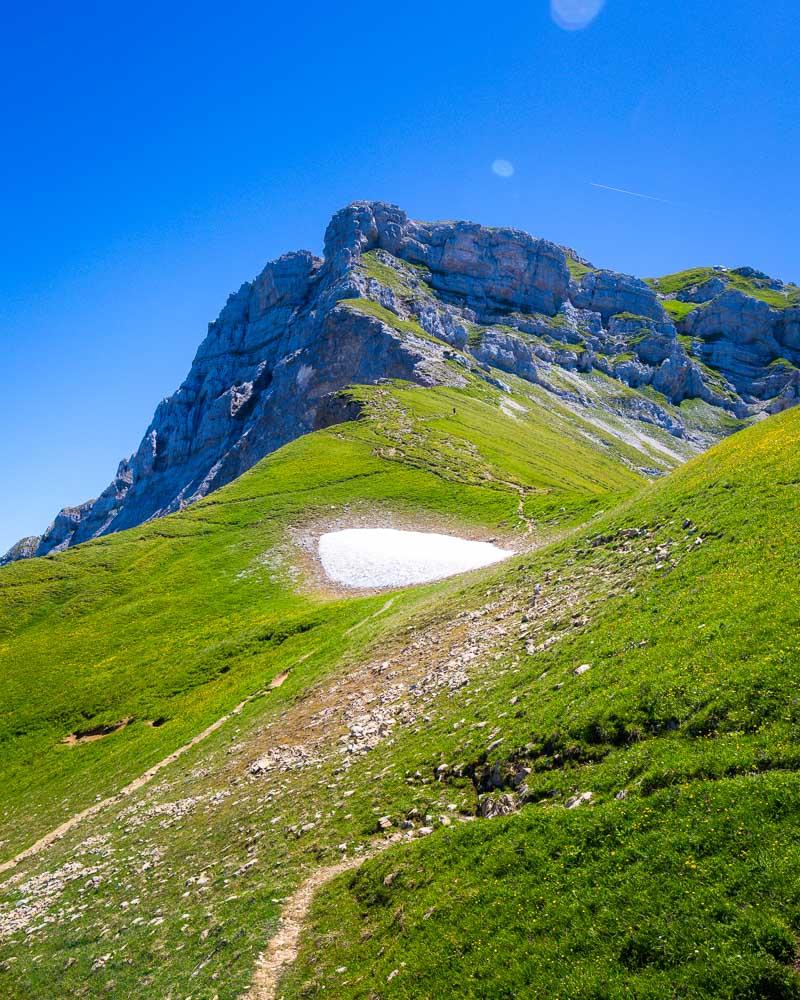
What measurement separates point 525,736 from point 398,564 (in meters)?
40.2

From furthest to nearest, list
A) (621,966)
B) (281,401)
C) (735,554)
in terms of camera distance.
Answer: (281,401)
(735,554)
(621,966)

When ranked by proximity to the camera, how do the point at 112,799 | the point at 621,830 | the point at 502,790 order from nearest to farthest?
1. the point at 621,830
2. the point at 502,790
3. the point at 112,799

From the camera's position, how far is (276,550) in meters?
62.9

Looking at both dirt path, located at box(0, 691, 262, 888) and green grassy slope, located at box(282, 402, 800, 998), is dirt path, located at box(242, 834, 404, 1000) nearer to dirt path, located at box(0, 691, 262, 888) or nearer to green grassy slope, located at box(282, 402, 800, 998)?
green grassy slope, located at box(282, 402, 800, 998)

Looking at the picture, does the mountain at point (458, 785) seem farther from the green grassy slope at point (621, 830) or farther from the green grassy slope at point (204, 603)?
the green grassy slope at point (204, 603)

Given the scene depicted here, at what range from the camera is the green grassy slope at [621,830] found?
873cm

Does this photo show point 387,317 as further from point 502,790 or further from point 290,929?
point 290,929

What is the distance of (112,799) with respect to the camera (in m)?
26.7

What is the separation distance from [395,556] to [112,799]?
34764mm

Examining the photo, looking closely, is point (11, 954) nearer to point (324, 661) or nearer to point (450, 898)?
point (450, 898)

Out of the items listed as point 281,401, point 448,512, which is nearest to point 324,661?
point 448,512

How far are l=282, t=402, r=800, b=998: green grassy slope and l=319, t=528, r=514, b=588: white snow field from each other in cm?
3112

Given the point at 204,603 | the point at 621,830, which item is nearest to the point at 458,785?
the point at 621,830

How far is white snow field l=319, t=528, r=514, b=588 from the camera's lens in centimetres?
5238
